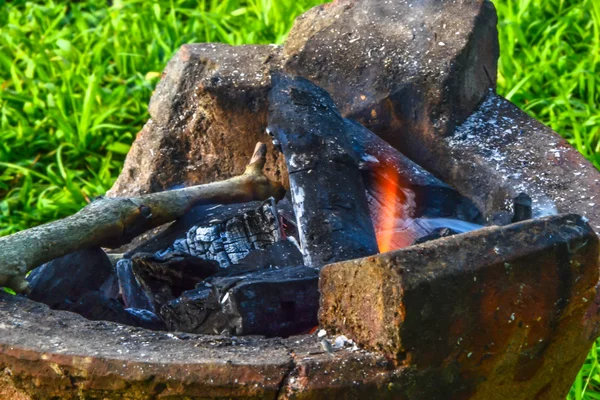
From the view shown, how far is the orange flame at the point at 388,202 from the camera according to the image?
2494 millimetres

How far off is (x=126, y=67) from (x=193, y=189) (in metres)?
2.46

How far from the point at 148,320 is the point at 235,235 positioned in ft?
1.27

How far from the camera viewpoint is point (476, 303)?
1653 millimetres

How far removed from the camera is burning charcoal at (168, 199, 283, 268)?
7.86 ft

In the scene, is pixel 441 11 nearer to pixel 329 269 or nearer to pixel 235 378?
pixel 329 269

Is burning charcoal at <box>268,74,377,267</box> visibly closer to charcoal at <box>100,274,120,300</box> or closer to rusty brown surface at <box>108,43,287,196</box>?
rusty brown surface at <box>108,43,287,196</box>

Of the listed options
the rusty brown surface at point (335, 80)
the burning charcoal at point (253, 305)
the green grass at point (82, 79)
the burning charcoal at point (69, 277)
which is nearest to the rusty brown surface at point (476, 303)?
the burning charcoal at point (253, 305)

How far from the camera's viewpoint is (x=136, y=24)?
16.6ft

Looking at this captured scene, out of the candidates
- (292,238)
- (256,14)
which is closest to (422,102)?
(292,238)

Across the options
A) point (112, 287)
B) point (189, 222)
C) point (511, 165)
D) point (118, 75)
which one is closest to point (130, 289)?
point (112, 287)

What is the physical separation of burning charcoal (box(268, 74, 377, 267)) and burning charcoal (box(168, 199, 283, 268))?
0.51 feet

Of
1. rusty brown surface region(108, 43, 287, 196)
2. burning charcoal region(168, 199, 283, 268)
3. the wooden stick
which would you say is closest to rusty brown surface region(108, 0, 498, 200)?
rusty brown surface region(108, 43, 287, 196)

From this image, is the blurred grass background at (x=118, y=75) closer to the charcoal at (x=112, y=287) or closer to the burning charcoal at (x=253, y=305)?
the charcoal at (x=112, y=287)

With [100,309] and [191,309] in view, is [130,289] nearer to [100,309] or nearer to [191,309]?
[100,309]
